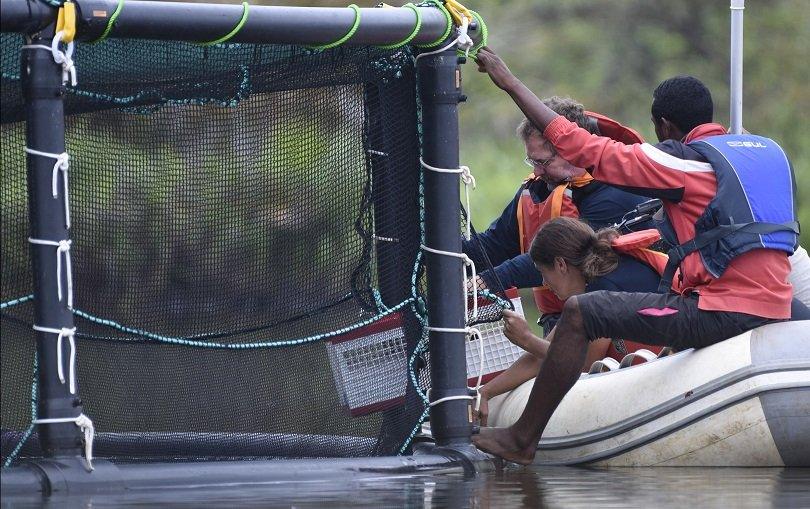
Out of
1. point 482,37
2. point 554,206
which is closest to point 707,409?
point 554,206

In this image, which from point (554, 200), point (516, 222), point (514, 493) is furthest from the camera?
point (516, 222)

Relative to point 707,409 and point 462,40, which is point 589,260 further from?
point 462,40

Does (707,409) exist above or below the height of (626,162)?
below

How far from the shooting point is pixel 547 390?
5.61m

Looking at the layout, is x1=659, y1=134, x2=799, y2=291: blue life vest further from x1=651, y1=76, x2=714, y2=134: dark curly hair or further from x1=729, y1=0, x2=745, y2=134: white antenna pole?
x1=729, y1=0, x2=745, y2=134: white antenna pole

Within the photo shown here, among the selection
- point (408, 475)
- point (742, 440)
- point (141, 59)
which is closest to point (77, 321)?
point (141, 59)

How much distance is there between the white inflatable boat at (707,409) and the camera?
18.7 ft

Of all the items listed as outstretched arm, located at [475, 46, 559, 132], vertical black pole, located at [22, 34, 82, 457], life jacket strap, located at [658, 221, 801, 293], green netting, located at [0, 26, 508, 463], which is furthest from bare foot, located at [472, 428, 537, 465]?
vertical black pole, located at [22, 34, 82, 457]

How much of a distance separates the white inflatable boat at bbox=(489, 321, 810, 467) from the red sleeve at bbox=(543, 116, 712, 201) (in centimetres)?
69

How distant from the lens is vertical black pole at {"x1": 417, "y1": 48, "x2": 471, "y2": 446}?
5.52 metres

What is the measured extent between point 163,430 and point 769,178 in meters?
2.55

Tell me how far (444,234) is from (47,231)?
5.25ft

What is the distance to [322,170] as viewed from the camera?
5.43m

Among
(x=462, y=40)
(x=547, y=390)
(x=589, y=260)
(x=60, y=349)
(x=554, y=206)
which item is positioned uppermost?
(x=462, y=40)
